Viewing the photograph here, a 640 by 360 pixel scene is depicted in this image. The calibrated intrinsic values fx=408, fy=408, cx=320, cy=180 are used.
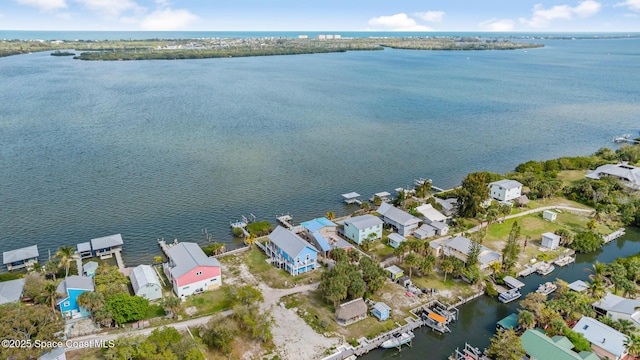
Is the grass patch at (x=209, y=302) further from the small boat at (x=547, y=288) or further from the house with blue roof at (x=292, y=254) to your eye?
the small boat at (x=547, y=288)

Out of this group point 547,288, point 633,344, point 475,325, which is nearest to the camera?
point 633,344

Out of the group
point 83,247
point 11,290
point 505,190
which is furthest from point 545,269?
point 11,290

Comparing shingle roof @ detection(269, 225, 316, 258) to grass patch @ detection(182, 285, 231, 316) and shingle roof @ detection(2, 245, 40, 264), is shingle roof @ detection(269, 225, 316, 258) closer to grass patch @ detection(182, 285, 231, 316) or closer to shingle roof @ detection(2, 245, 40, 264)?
Result: grass patch @ detection(182, 285, 231, 316)

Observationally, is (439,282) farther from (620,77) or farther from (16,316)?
(620,77)

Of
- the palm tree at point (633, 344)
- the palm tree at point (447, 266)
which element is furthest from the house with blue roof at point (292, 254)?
the palm tree at point (633, 344)

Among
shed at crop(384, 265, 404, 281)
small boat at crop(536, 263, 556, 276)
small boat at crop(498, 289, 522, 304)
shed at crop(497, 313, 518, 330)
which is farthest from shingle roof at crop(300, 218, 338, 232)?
small boat at crop(536, 263, 556, 276)

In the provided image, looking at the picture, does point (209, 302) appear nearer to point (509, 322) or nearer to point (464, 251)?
point (509, 322)
